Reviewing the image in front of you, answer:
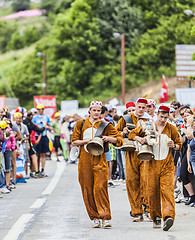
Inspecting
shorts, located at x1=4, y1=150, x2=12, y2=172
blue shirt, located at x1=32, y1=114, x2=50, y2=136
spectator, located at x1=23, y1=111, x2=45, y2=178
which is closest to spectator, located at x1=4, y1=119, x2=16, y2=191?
shorts, located at x1=4, y1=150, x2=12, y2=172

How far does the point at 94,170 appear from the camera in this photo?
10.5 metres

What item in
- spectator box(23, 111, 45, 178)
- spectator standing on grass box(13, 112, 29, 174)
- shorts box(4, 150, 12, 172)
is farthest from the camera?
spectator box(23, 111, 45, 178)

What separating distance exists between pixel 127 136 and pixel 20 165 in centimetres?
736

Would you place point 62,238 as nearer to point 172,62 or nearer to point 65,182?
point 65,182

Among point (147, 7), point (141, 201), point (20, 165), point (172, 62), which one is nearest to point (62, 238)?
point (141, 201)

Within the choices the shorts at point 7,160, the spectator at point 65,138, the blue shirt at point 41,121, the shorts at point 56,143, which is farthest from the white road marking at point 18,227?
the shorts at point 56,143

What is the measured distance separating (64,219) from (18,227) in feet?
3.50

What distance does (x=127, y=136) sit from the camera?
37.3ft

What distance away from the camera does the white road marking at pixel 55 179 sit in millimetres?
16078

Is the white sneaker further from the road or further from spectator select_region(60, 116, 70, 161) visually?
spectator select_region(60, 116, 70, 161)

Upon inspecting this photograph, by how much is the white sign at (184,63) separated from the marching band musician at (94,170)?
2432 centimetres

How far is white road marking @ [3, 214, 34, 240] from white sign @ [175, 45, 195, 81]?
23.8 m

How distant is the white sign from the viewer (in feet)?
114

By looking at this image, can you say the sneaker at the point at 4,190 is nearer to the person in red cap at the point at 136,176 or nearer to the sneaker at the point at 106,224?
the person in red cap at the point at 136,176
